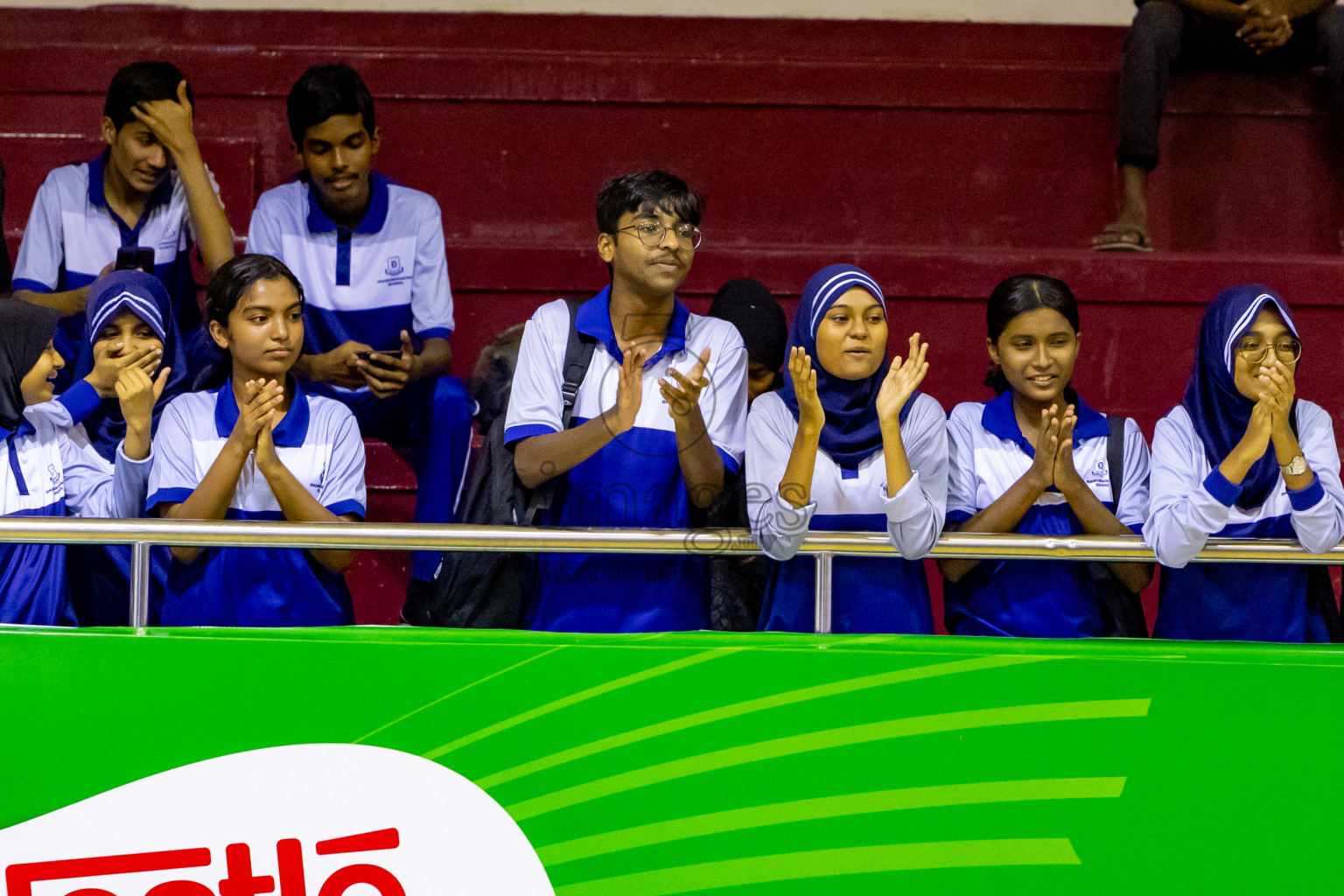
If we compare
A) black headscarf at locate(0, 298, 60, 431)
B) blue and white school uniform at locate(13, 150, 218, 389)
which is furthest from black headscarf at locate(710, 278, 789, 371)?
black headscarf at locate(0, 298, 60, 431)

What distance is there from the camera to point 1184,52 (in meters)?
4.71

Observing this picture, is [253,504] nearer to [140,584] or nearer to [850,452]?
[140,584]

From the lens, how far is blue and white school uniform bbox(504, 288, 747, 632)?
2797mm

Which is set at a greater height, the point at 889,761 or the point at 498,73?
the point at 498,73

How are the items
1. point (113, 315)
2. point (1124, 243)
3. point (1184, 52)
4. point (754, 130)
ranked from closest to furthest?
point (113, 315), point (1124, 243), point (1184, 52), point (754, 130)

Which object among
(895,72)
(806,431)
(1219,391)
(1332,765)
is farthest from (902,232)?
(1332,765)

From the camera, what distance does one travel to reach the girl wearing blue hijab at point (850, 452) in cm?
275

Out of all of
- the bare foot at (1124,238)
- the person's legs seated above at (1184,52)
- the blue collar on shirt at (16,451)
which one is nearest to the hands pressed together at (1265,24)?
the person's legs seated above at (1184,52)

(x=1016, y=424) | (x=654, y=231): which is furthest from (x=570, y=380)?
(x=1016, y=424)

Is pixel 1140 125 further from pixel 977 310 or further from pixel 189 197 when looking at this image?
pixel 189 197

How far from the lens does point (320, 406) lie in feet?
9.78

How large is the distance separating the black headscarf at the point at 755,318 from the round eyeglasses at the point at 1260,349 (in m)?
1.05

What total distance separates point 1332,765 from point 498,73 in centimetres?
353

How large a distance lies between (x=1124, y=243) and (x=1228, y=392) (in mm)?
1661
